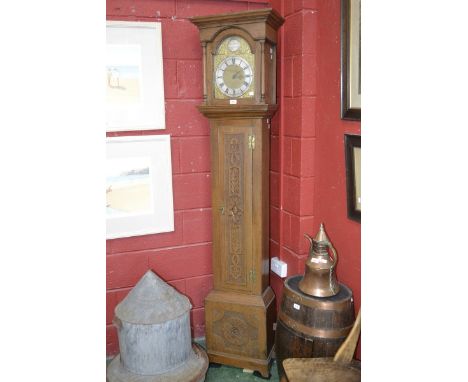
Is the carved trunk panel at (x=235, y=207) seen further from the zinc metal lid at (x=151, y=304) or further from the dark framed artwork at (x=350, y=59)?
the dark framed artwork at (x=350, y=59)

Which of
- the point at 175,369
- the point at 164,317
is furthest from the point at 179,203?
the point at 175,369

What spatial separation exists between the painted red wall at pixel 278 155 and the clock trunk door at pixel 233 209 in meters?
0.30

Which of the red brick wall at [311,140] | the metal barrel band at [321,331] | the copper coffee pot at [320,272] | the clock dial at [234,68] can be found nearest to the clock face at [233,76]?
the clock dial at [234,68]

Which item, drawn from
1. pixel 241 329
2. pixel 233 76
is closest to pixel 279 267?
pixel 241 329

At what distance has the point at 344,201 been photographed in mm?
2074

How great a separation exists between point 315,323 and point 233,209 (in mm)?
753

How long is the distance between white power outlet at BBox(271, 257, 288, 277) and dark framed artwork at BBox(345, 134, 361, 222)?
0.65 meters

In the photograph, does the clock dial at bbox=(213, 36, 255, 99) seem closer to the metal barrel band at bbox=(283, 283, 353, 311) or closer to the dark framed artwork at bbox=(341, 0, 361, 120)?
the dark framed artwork at bbox=(341, 0, 361, 120)

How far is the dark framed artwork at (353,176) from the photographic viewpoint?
1913 mm

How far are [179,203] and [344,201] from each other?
1.02 metres

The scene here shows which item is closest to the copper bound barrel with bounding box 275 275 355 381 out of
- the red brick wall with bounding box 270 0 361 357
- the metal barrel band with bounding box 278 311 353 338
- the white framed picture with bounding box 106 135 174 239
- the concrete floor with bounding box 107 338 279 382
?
the metal barrel band with bounding box 278 311 353 338

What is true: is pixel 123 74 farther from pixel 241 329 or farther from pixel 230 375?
pixel 230 375
